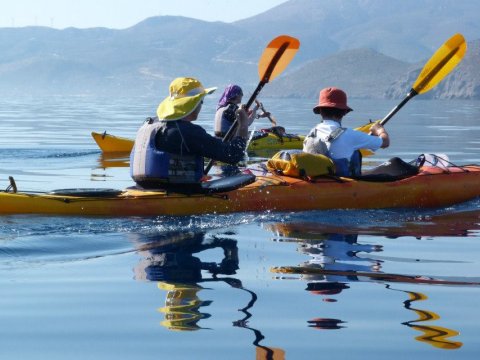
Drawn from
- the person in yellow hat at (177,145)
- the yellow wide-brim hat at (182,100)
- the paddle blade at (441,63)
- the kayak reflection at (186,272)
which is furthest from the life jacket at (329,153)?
the paddle blade at (441,63)

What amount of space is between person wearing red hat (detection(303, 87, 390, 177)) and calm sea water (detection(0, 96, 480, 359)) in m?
0.82

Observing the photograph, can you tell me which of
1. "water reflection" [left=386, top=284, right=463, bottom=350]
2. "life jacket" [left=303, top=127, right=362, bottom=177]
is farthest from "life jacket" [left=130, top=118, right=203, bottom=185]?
"water reflection" [left=386, top=284, right=463, bottom=350]

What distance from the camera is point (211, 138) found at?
9.88m

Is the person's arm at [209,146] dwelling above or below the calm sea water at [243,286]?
above

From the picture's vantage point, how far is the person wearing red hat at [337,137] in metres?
10.4

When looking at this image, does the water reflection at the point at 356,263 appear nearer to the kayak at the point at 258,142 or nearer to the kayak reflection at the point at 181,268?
the kayak reflection at the point at 181,268

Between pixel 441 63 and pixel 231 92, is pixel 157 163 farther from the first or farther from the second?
pixel 231 92

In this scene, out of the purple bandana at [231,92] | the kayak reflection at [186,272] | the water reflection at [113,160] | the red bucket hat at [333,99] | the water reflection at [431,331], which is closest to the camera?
the water reflection at [431,331]

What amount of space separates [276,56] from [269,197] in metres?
4.05

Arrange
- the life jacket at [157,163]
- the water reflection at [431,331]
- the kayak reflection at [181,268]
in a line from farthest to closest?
the life jacket at [157,163]
the kayak reflection at [181,268]
the water reflection at [431,331]

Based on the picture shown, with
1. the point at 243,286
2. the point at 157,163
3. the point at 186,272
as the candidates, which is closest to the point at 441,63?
the point at 157,163

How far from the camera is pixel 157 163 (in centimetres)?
992

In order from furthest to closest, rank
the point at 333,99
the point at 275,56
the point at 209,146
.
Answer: the point at 275,56, the point at 333,99, the point at 209,146

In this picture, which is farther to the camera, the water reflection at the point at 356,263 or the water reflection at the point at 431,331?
the water reflection at the point at 356,263
